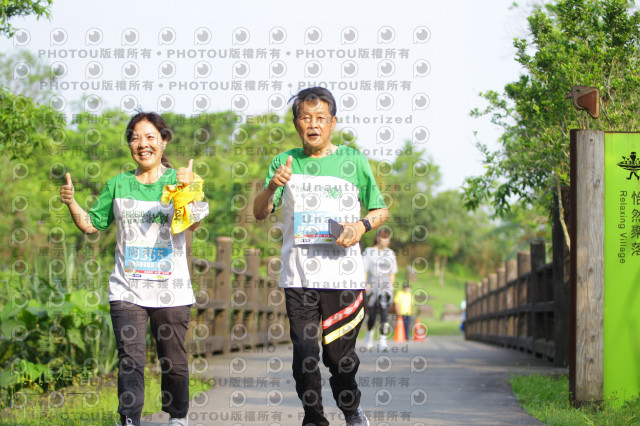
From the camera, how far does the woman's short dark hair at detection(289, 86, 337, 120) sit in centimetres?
468

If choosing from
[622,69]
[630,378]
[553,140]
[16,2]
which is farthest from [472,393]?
[16,2]

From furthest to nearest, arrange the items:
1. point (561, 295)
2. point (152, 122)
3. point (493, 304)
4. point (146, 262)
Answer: point (493, 304) → point (561, 295) → point (152, 122) → point (146, 262)

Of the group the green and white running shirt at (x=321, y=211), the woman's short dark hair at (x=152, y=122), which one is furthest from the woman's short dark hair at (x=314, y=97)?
the woman's short dark hair at (x=152, y=122)

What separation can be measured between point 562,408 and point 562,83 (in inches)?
114

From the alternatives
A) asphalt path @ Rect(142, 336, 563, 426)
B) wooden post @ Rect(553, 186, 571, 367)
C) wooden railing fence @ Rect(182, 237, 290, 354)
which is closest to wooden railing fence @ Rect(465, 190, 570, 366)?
wooden post @ Rect(553, 186, 571, 367)

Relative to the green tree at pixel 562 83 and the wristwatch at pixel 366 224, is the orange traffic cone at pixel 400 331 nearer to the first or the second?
the green tree at pixel 562 83

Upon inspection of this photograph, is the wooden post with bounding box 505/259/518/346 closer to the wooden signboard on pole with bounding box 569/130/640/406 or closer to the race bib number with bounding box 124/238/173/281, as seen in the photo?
the wooden signboard on pole with bounding box 569/130/640/406

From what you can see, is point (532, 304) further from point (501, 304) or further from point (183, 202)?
point (183, 202)

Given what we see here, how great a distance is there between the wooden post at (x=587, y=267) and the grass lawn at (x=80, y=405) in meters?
2.93

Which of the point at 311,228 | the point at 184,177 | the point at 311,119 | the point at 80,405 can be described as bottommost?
the point at 80,405

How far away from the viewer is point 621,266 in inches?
240

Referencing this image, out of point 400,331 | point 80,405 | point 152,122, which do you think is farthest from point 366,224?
point 400,331

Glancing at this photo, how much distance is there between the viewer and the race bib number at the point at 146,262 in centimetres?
468

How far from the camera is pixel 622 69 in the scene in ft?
24.8
